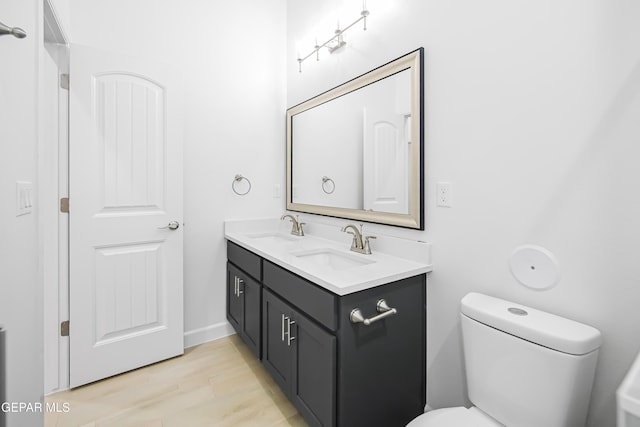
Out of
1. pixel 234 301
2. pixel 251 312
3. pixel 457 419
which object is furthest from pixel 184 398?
pixel 457 419

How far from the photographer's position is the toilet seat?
1028 millimetres

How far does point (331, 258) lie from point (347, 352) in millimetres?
744

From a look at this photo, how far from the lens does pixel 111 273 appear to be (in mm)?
1900

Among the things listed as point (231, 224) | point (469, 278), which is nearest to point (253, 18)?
point (231, 224)

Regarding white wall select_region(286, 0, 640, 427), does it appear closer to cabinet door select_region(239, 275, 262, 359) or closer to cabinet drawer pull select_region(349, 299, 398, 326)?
cabinet drawer pull select_region(349, 299, 398, 326)

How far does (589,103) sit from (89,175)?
236 centimetres

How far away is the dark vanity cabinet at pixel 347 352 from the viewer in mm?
1217

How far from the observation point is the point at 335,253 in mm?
1888

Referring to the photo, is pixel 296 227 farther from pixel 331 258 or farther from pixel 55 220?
pixel 55 220

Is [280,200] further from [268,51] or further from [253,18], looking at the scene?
[253,18]

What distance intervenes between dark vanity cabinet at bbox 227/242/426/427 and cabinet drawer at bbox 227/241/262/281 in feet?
0.62

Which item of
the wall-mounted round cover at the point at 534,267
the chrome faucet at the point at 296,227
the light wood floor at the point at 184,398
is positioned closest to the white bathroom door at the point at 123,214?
the light wood floor at the point at 184,398

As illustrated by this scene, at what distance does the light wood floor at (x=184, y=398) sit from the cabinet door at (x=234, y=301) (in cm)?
26

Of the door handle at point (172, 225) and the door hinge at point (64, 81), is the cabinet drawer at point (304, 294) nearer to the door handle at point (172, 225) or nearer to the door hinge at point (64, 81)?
the door handle at point (172, 225)
